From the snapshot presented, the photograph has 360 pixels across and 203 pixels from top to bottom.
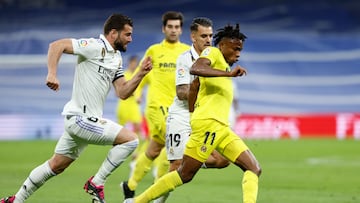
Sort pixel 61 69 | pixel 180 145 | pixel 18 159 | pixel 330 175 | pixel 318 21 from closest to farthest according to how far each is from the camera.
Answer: pixel 180 145
pixel 330 175
pixel 18 159
pixel 61 69
pixel 318 21

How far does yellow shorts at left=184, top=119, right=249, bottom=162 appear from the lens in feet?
31.7

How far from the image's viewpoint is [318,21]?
3419 cm

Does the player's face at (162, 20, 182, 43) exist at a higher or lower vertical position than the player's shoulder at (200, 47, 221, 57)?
higher

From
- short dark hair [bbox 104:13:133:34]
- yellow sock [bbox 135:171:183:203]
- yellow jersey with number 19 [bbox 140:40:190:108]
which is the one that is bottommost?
→ yellow sock [bbox 135:171:183:203]

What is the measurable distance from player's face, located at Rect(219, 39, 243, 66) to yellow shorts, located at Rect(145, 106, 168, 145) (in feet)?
10.0

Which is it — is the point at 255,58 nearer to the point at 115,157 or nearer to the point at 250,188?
the point at 115,157

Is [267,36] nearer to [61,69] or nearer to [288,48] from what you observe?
[288,48]

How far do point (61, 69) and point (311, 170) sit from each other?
13.6m

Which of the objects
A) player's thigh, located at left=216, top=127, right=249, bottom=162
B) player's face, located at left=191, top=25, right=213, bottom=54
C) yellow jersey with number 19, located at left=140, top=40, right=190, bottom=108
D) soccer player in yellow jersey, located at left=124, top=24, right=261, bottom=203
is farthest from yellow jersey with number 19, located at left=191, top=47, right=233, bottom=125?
yellow jersey with number 19, located at left=140, top=40, right=190, bottom=108

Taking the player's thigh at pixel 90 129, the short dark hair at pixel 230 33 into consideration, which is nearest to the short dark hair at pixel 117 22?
the player's thigh at pixel 90 129

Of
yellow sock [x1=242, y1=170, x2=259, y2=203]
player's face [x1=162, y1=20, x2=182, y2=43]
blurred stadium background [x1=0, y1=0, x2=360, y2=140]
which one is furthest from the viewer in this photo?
blurred stadium background [x1=0, y1=0, x2=360, y2=140]

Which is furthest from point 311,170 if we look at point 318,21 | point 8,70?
point 318,21

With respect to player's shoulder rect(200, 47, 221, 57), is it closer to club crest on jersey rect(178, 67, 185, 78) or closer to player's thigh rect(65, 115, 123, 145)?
player's thigh rect(65, 115, 123, 145)

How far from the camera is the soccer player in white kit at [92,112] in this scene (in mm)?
10203
